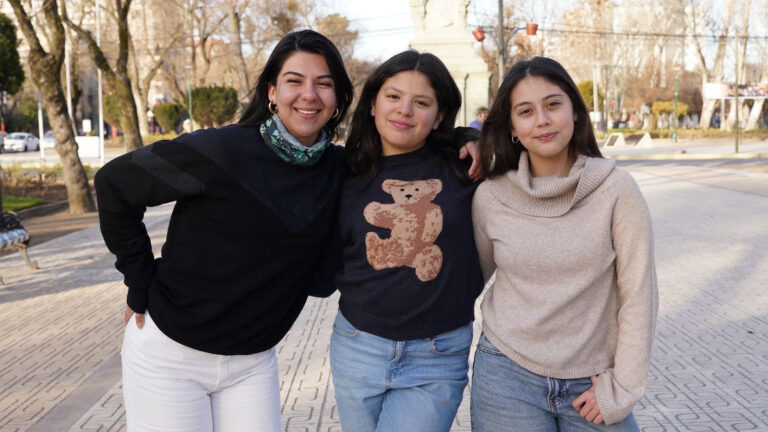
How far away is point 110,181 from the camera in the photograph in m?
2.87

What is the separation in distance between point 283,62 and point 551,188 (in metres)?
1.09

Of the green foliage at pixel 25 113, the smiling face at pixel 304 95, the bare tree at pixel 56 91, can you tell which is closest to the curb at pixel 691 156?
the bare tree at pixel 56 91

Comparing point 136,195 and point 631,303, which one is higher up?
point 136,195

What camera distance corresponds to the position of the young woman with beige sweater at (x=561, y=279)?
2.59m

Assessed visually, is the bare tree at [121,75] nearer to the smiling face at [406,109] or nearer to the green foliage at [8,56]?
the green foliage at [8,56]

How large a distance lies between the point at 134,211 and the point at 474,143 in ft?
4.19

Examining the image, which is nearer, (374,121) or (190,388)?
(190,388)

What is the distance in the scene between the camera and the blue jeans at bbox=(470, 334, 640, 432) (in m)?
2.67

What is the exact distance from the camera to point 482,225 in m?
2.90

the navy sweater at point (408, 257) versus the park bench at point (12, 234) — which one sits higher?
the navy sweater at point (408, 257)

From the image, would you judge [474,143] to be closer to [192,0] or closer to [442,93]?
[442,93]

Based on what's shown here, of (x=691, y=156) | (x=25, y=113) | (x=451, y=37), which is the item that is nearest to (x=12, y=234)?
(x=451, y=37)

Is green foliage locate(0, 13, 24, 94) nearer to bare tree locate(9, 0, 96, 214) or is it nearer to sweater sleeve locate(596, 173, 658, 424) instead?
bare tree locate(9, 0, 96, 214)

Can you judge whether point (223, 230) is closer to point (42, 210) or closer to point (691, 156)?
point (42, 210)
